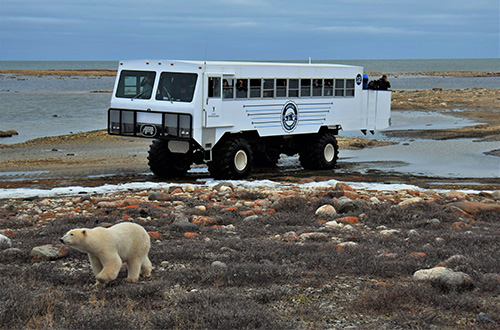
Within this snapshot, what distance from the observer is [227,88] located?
16.6m

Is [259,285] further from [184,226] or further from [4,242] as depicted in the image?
[4,242]

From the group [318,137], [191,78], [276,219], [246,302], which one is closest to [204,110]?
[191,78]

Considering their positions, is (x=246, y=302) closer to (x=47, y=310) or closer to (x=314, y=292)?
(x=314, y=292)

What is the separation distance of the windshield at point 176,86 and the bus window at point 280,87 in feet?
9.20

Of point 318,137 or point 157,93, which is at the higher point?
point 157,93

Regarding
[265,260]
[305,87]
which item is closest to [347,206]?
[265,260]

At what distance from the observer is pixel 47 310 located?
5.89 meters

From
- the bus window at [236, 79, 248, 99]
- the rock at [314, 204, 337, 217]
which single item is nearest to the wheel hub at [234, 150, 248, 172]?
the bus window at [236, 79, 248, 99]

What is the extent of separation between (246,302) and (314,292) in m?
0.85

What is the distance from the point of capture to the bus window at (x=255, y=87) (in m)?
17.3

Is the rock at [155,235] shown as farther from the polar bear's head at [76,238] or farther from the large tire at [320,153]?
the large tire at [320,153]

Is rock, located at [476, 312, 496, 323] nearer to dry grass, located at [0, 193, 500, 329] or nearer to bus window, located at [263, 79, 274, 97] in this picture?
dry grass, located at [0, 193, 500, 329]

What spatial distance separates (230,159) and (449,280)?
1033cm

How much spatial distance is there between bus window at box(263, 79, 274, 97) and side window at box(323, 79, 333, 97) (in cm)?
208
